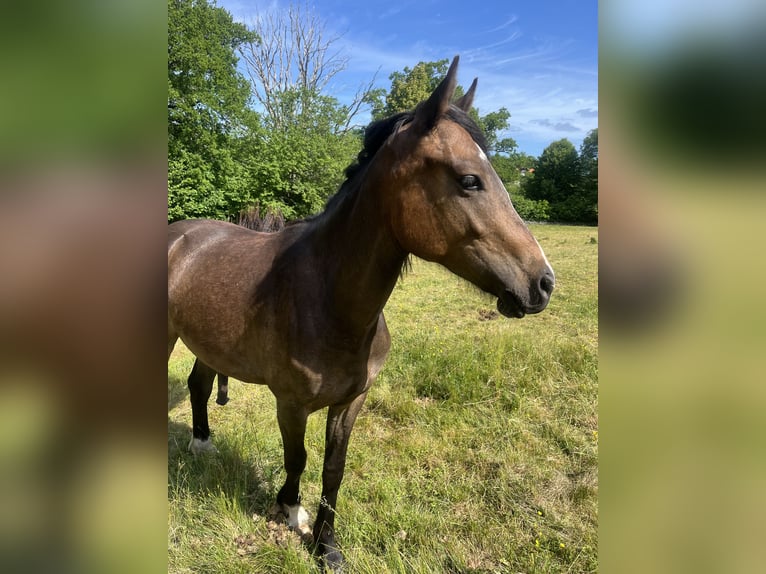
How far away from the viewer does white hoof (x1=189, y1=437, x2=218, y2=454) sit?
3.15m

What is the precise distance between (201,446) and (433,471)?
1.85 m

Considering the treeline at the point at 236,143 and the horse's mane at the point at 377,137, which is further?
the treeline at the point at 236,143

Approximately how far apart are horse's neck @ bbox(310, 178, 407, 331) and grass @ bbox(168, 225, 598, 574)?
425mm

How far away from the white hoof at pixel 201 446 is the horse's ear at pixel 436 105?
2890 millimetres

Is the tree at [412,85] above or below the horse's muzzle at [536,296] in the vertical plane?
above

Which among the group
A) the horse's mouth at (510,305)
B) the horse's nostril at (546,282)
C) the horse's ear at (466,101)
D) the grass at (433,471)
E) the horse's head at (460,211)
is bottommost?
the grass at (433,471)

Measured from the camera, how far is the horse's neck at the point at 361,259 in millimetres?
1732

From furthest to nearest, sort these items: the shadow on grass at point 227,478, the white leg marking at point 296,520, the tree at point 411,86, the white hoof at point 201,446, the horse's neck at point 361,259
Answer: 1. the tree at point 411,86
2. the white hoof at point 201,446
3. the shadow on grass at point 227,478
4. the white leg marking at point 296,520
5. the horse's neck at point 361,259
